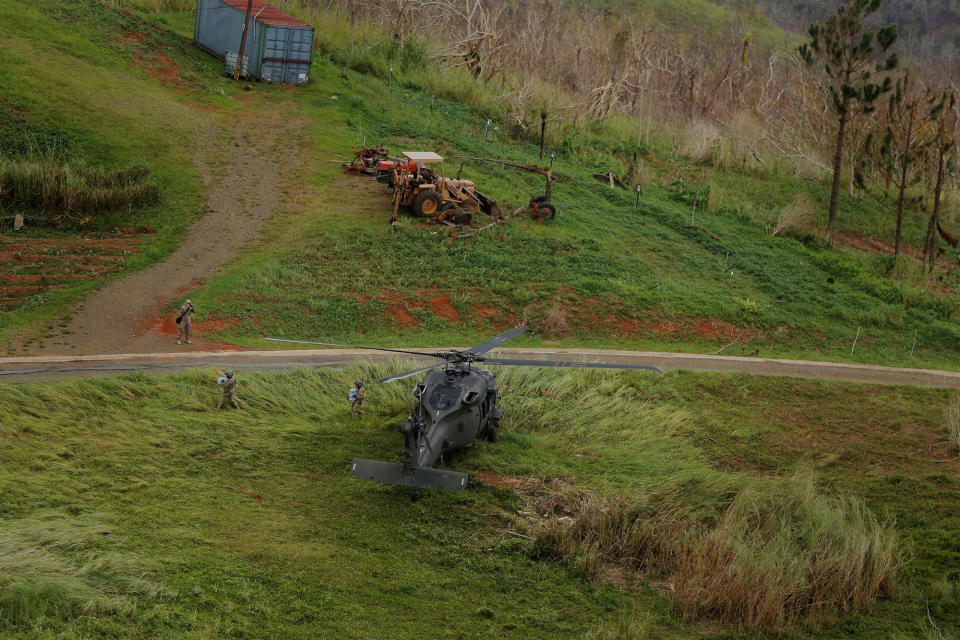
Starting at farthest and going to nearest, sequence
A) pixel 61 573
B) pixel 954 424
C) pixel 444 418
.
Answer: pixel 954 424, pixel 444 418, pixel 61 573

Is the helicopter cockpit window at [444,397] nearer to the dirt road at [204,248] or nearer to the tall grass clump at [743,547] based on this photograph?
the tall grass clump at [743,547]

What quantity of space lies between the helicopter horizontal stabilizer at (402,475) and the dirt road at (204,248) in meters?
10.8

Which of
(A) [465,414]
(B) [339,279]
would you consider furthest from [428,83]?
(A) [465,414]

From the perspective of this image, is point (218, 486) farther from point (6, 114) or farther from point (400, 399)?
point (6, 114)

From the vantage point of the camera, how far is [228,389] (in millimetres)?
18375

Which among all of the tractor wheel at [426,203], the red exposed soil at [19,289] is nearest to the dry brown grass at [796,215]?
the tractor wheel at [426,203]

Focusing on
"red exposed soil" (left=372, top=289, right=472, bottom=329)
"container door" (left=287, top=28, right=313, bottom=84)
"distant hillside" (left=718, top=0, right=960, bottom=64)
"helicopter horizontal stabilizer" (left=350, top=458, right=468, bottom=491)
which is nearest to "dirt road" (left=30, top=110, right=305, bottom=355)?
"container door" (left=287, top=28, right=313, bottom=84)

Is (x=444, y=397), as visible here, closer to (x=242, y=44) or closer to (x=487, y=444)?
(x=487, y=444)

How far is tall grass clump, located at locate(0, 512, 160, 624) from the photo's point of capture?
10.9 metres

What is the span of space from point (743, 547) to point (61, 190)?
25268 millimetres

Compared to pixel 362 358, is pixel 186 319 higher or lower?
higher

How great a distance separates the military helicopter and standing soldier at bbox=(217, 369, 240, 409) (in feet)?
11.4

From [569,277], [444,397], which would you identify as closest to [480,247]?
[569,277]

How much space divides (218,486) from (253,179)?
865 inches
